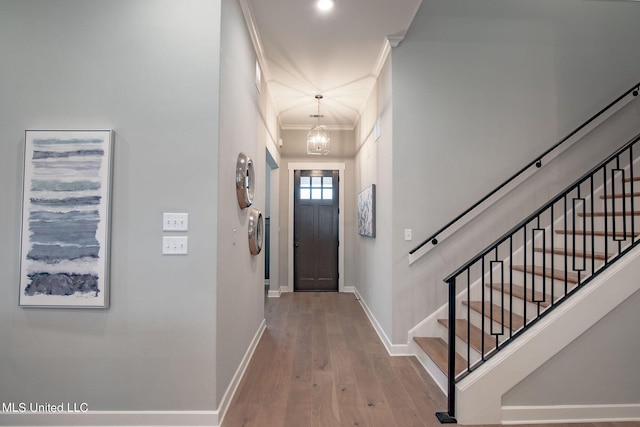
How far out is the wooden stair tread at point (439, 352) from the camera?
2598mm

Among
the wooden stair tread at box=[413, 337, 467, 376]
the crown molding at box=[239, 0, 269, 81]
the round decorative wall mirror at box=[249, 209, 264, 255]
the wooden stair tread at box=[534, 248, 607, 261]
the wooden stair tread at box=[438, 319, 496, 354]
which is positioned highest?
the crown molding at box=[239, 0, 269, 81]

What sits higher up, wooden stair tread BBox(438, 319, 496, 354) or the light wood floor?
wooden stair tread BBox(438, 319, 496, 354)

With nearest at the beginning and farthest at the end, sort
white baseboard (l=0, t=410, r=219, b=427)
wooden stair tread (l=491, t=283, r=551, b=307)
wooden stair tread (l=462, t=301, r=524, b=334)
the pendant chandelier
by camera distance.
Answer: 1. white baseboard (l=0, t=410, r=219, b=427)
2. wooden stair tread (l=462, t=301, r=524, b=334)
3. wooden stair tread (l=491, t=283, r=551, b=307)
4. the pendant chandelier

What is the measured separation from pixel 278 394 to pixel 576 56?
14.1 ft

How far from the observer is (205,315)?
2137 mm

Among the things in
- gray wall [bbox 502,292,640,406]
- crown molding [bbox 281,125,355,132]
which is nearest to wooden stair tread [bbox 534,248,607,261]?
gray wall [bbox 502,292,640,406]

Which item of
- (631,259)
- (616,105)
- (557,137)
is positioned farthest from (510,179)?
(616,105)

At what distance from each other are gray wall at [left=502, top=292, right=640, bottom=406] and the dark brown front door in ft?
14.0

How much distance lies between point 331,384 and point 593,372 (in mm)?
1805

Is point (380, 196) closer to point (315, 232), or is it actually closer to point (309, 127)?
point (315, 232)

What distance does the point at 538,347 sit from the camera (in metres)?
2.21

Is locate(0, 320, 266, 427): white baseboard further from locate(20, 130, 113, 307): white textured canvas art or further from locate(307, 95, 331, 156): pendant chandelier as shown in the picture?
locate(307, 95, 331, 156): pendant chandelier

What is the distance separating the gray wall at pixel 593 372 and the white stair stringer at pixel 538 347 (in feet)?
0.23

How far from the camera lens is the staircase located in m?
2.35
